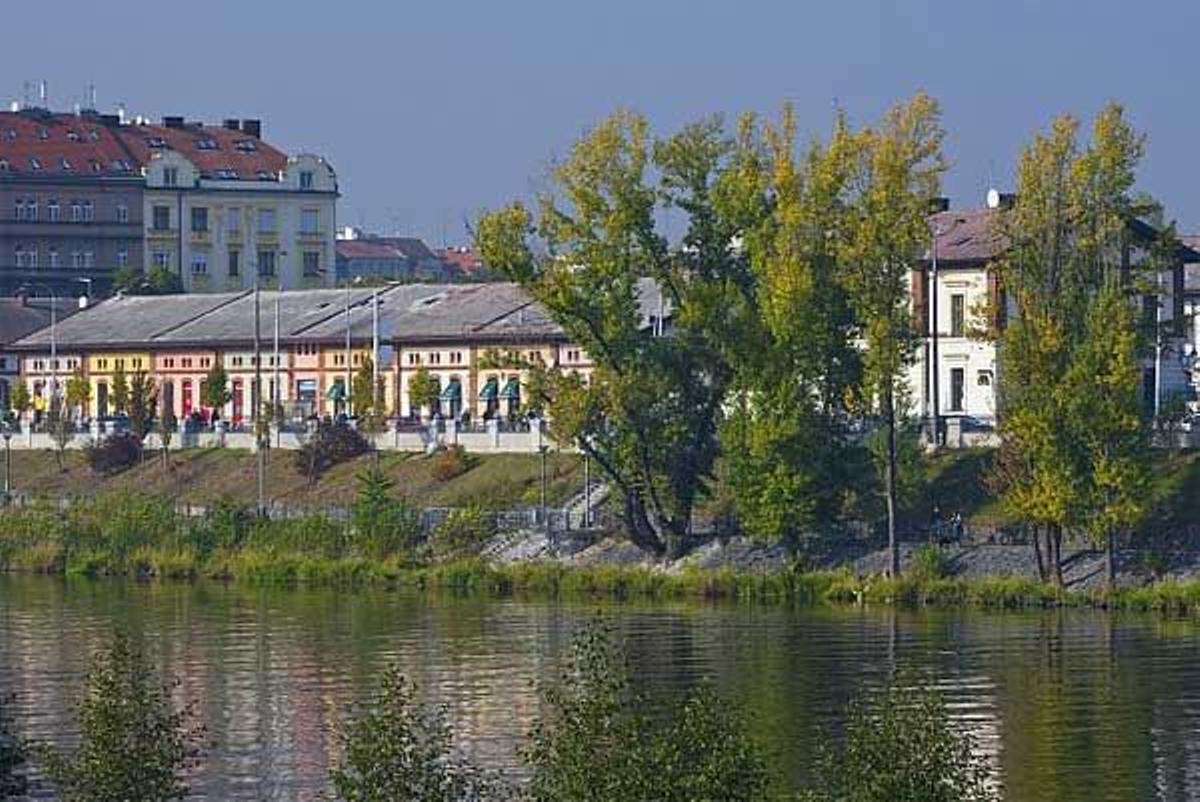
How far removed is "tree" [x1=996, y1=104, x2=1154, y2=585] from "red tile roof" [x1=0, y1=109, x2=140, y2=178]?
80074mm

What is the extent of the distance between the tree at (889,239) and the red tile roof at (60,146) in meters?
77.1

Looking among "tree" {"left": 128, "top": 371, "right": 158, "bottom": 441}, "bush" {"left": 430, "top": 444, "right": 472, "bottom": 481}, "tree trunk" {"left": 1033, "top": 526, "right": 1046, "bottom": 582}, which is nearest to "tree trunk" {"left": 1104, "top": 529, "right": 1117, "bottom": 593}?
"tree trunk" {"left": 1033, "top": 526, "right": 1046, "bottom": 582}

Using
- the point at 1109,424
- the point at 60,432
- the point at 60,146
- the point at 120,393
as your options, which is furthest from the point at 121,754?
the point at 60,146

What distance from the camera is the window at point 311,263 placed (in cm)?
15700

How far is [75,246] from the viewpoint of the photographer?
501 feet

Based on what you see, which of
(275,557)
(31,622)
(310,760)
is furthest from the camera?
(275,557)

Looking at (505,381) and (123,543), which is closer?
(123,543)

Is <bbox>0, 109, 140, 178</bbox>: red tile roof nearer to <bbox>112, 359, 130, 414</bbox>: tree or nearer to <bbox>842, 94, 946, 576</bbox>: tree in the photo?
<bbox>112, 359, 130, 414</bbox>: tree

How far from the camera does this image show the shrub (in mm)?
76312

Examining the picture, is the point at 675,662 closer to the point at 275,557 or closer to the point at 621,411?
the point at 621,411

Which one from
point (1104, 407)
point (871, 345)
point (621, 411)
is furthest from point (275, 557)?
point (1104, 407)

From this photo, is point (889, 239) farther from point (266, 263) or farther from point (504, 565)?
point (266, 263)

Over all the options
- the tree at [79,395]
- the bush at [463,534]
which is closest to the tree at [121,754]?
the bush at [463,534]

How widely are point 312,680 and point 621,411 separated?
848 inches
